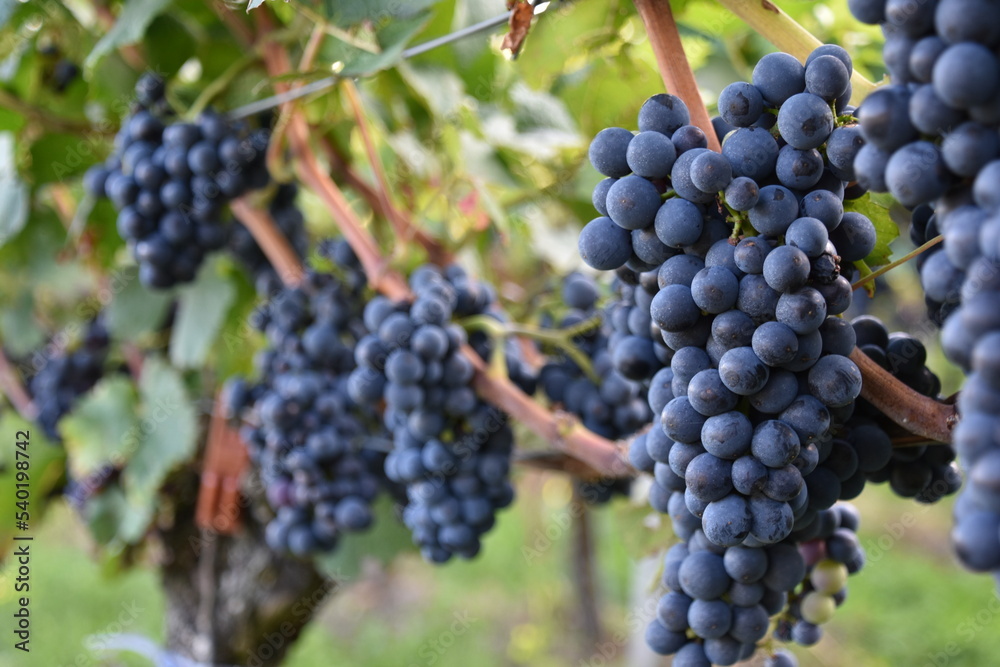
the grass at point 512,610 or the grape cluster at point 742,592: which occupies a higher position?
the grape cluster at point 742,592

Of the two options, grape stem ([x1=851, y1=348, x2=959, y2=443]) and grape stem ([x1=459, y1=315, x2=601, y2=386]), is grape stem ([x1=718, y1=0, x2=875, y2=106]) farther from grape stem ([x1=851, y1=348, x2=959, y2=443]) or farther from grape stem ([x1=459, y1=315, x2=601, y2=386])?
grape stem ([x1=459, y1=315, x2=601, y2=386])

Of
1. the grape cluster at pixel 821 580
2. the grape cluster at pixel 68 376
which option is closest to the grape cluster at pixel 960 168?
the grape cluster at pixel 821 580

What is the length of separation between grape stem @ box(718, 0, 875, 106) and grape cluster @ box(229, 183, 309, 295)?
90cm

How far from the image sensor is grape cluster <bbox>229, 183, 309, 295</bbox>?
1345mm

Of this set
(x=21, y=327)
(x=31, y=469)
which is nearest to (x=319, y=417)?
(x=31, y=469)

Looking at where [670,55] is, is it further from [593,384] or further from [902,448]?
[593,384]

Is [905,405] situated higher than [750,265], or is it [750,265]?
[750,265]

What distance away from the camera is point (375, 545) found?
1.58 m

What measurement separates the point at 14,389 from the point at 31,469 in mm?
290

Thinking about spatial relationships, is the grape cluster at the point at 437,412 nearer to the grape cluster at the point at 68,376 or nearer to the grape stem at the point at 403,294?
the grape stem at the point at 403,294

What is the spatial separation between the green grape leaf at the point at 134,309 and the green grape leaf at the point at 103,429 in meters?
0.16

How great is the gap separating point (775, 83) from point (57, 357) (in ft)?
6.22

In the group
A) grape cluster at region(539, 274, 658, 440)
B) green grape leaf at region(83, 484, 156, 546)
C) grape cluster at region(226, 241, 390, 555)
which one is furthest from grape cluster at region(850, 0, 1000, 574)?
green grape leaf at region(83, 484, 156, 546)

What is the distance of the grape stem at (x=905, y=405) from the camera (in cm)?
60
